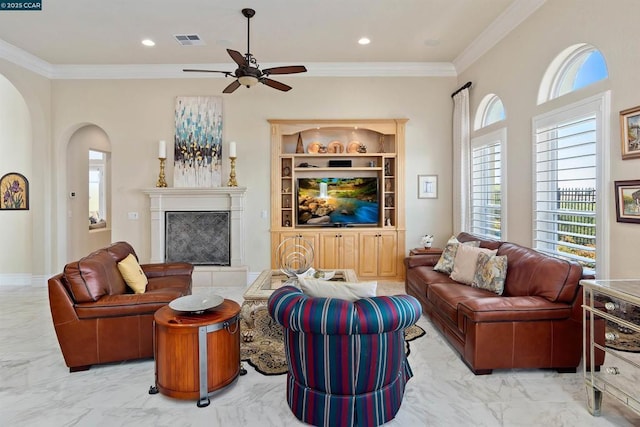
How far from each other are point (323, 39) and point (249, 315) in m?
3.78

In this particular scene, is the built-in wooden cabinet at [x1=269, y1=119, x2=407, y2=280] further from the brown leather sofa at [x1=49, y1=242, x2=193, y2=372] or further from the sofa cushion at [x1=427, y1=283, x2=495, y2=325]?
the brown leather sofa at [x1=49, y1=242, x2=193, y2=372]

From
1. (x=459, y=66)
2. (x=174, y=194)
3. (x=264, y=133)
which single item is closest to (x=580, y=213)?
(x=459, y=66)

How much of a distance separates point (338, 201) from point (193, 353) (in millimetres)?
4068

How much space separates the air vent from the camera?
16.1 ft

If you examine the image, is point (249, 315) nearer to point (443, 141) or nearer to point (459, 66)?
point (443, 141)

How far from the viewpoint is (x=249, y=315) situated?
3.47 m

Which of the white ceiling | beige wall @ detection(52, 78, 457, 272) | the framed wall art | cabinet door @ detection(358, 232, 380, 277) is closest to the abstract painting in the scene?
beige wall @ detection(52, 78, 457, 272)

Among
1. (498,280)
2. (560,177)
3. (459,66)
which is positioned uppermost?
(459,66)

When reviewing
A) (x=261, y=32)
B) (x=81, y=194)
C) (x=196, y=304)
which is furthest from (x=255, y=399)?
(x=81, y=194)

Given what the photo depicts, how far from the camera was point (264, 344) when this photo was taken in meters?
3.50

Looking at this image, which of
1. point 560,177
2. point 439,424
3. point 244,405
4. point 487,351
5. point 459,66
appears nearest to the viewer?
point 439,424

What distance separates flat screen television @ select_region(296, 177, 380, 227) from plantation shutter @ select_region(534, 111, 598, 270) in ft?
8.72

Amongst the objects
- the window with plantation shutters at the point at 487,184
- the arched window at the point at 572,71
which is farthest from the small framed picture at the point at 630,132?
the window with plantation shutters at the point at 487,184

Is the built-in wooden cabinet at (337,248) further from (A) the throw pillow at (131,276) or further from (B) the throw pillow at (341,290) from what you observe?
(B) the throw pillow at (341,290)
